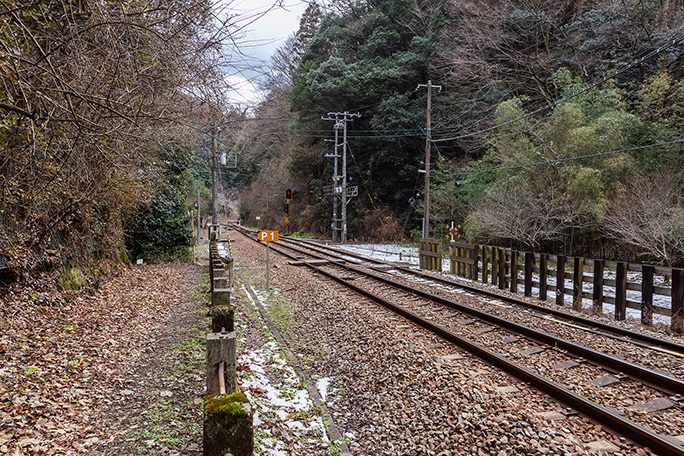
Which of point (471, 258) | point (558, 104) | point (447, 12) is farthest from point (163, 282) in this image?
point (447, 12)

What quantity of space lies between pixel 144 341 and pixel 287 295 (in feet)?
15.2

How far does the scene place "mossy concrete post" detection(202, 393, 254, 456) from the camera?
2408 millimetres

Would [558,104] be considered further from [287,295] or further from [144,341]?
[144,341]

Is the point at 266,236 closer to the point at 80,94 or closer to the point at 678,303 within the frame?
the point at 80,94

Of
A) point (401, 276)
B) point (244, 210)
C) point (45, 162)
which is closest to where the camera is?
point (45, 162)

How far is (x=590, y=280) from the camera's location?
991 centimetres

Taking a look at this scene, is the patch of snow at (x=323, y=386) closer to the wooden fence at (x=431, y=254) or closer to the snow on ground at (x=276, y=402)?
the snow on ground at (x=276, y=402)

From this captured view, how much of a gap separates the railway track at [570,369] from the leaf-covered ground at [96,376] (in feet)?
12.3

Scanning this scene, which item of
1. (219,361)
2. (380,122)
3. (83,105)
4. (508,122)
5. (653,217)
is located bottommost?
(219,361)

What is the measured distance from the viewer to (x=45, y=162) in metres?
6.04

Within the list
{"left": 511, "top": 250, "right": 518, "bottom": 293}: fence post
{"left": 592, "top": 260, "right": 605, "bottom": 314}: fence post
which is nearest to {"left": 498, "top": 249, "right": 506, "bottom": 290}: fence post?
{"left": 511, "top": 250, "right": 518, "bottom": 293}: fence post

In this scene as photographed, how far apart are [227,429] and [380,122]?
96.3ft

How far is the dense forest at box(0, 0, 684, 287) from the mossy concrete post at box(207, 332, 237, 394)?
7.96ft

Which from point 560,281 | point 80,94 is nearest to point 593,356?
point 560,281
